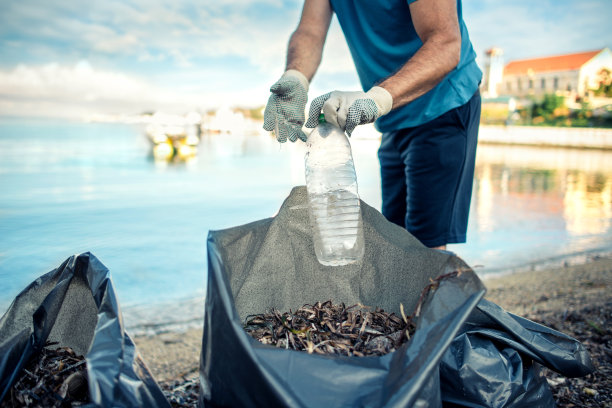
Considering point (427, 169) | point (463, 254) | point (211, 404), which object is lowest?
point (463, 254)

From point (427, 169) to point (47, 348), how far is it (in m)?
1.78

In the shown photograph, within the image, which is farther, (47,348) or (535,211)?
(535,211)

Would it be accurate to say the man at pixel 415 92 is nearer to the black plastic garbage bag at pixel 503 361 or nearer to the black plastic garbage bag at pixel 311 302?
the black plastic garbage bag at pixel 311 302

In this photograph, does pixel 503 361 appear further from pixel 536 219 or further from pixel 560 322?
pixel 536 219

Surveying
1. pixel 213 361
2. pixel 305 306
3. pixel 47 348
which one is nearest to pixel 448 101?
pixel 305 306

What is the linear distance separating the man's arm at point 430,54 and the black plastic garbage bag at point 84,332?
131cm

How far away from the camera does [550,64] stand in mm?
80562

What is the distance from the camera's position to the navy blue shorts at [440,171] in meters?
2.27

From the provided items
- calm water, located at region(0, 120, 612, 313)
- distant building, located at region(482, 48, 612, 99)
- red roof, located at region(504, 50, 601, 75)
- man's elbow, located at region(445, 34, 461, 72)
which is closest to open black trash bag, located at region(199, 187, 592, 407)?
calm water, located at region(0, 120, 612, 313)

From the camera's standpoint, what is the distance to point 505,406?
1.51 metres

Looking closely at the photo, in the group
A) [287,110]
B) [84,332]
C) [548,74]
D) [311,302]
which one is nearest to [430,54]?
[287,110]

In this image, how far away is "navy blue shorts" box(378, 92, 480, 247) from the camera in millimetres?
2266

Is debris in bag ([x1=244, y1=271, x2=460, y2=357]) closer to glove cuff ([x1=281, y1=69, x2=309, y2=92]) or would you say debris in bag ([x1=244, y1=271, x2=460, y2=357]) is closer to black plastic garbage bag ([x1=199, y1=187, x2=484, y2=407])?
black plastic garbage bag ([x1=199, y1=187, x2=484, y2=407])

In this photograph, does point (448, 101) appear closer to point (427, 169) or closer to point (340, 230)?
point (427, 169)
